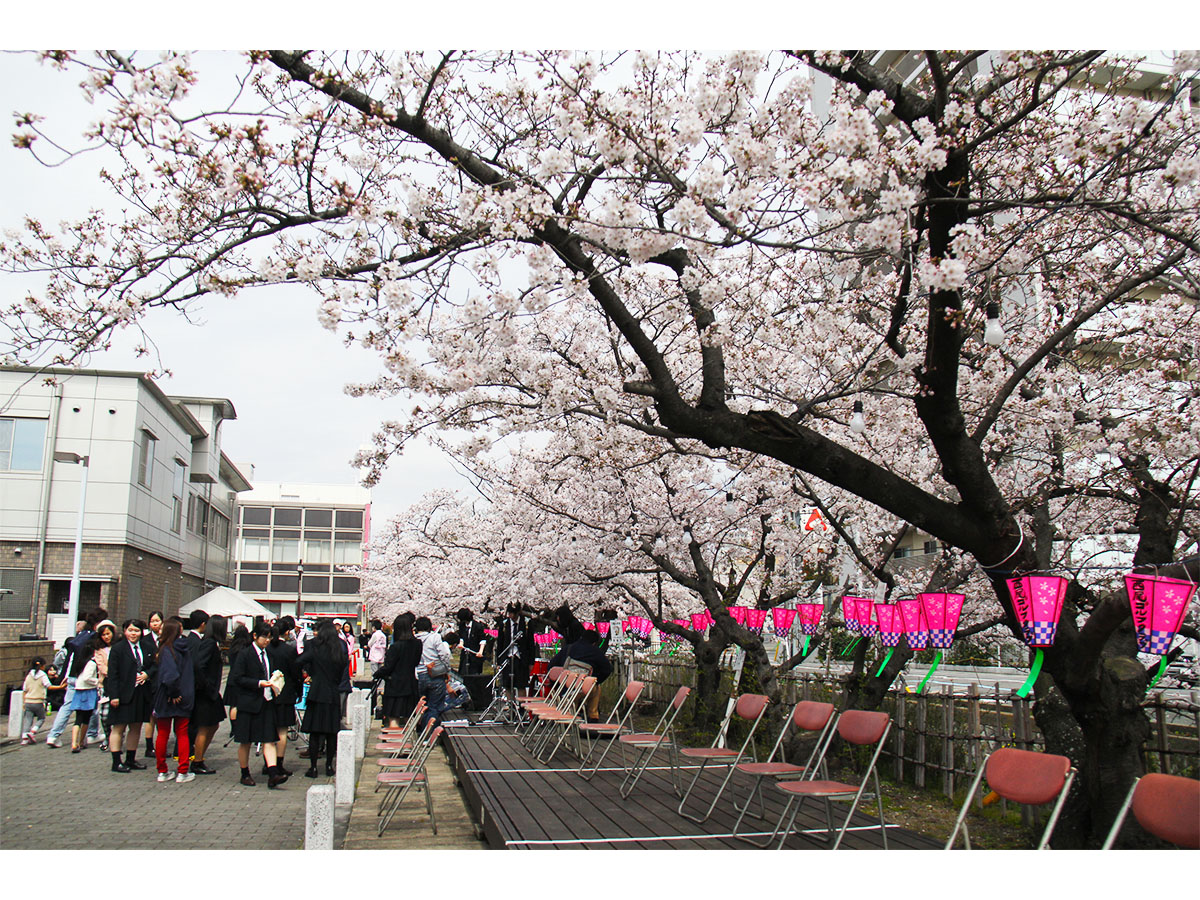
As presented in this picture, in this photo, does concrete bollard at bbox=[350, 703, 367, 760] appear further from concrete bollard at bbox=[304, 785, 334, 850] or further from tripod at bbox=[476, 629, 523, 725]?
concrete bollard at bbox=[304, 785, 334, 850]

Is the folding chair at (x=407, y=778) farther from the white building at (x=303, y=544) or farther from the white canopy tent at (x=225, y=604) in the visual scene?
the white building at (x=303, y=544)

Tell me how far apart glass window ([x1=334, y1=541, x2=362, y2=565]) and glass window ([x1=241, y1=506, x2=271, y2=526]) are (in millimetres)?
5899

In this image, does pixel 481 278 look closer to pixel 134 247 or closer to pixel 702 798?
pixel 134 247

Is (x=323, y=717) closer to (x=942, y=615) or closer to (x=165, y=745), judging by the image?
(x=165, y=745)

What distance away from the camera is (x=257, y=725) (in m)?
8.88

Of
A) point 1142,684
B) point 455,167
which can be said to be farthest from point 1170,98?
point 455,167

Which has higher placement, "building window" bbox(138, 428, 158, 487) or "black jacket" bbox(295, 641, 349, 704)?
"building window" bbox(138, 428, 158, 487)

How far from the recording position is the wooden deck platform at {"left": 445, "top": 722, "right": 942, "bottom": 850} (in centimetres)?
556

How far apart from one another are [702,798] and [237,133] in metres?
5.99

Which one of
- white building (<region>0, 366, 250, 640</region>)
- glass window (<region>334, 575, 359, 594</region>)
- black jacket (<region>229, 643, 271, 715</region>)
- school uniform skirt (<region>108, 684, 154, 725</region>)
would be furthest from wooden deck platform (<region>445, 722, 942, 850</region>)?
glass window (<region>334, 575, 359, 594</region>)

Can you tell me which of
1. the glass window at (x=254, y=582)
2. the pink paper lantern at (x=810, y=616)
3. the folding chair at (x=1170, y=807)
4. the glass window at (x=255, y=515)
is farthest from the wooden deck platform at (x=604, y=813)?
the glass window at (x=255, y=515)

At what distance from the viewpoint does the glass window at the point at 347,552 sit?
2790 inches

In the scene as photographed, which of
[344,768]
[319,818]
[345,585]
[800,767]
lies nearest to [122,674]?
[344,768]

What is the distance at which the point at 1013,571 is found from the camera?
529cm
